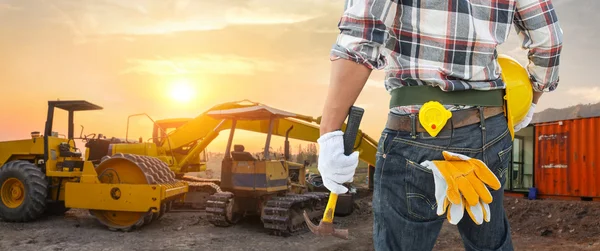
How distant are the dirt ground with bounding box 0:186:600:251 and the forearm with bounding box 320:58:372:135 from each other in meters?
7.28

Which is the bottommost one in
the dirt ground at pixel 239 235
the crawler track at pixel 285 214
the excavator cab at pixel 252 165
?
the dirt ground at pixel 239 235

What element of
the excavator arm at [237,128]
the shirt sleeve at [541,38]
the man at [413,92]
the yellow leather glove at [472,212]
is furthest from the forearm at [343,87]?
the excavator arm at [237,128]

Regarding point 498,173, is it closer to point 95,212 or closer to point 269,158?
point 269,158

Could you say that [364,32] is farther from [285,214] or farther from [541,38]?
[285,214]

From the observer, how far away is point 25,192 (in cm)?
1123

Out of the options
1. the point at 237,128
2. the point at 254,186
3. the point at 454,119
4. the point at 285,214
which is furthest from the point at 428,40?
Result: the point at 237,128

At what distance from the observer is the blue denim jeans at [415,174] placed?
1833 millimetres

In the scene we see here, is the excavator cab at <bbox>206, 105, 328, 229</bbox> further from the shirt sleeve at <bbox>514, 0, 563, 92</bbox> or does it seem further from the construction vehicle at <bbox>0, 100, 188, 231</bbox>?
the shirt sleeve at <bbox>514, 0, 563, 92</bbox>

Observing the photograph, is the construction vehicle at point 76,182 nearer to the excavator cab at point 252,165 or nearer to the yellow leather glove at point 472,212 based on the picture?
the excavator cab at point 252,165

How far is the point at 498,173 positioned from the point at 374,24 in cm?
78

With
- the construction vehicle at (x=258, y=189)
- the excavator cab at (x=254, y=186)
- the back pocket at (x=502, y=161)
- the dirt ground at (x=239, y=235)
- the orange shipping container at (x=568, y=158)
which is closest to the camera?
the back pocket at (x=502, y=161)

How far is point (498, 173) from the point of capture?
1992mm

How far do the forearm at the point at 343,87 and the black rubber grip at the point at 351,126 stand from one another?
0.10 ft

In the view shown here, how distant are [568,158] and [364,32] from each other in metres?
16.5
